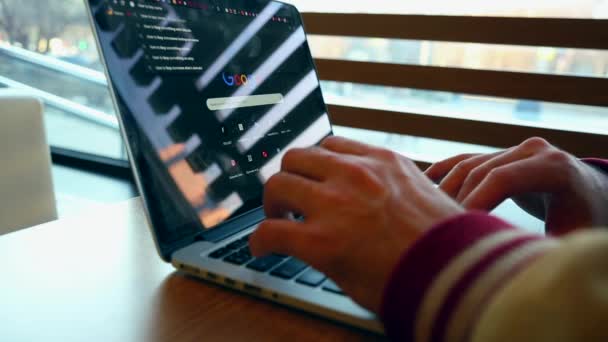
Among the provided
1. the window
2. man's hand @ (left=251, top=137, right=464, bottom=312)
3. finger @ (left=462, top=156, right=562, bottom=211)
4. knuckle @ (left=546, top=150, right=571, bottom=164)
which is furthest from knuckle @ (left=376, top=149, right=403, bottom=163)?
the window

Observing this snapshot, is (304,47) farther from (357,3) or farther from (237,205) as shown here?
(357,3)

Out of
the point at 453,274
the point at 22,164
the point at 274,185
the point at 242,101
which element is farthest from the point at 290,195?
the point at 22,164

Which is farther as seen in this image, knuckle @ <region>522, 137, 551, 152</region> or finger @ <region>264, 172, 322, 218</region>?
knuckle @ <region>522, 137, 551, 152</region>

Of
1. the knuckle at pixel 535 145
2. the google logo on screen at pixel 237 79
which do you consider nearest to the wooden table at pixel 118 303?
the google logo on screen at pixel 237 79

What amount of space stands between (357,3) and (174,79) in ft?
5.48

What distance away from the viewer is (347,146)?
45 cm

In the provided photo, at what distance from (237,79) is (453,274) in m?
0.42

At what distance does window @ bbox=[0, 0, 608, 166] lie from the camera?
1.65 metres

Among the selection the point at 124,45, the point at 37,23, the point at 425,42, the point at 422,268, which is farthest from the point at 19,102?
the point at 37,23

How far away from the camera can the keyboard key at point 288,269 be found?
1.37 ft

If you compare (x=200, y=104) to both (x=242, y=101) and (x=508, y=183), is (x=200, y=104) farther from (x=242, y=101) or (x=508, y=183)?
(x=508, y=183)

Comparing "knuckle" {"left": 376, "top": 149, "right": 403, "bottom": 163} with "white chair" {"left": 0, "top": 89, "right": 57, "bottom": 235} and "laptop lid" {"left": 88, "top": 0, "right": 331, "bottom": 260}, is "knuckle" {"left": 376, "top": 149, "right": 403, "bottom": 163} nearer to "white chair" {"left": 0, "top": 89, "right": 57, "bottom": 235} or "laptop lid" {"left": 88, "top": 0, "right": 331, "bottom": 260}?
"laptop lid" {"left": 88, "top": 0, "right": 331, "bottom": 260}

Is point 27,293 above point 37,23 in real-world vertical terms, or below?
below

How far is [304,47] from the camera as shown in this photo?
782 mm
